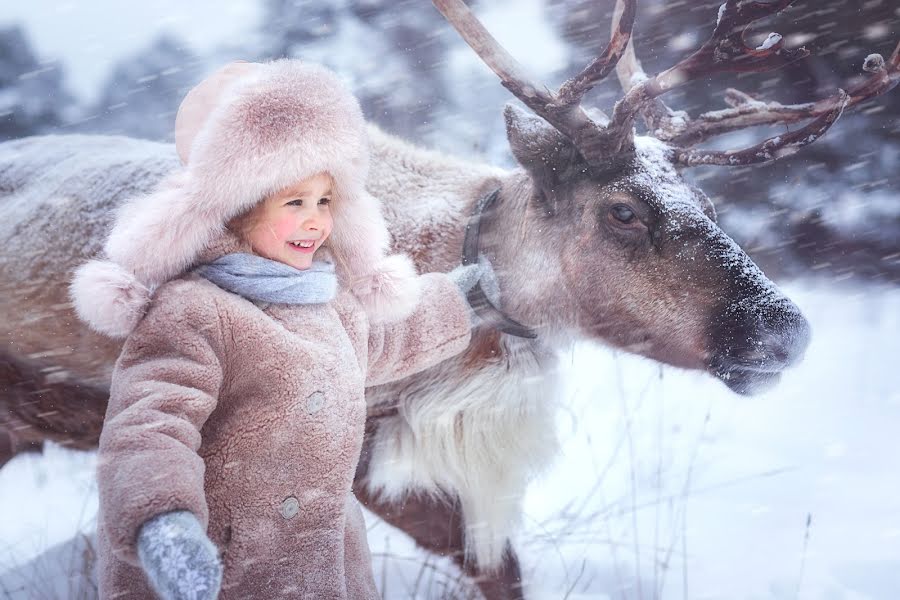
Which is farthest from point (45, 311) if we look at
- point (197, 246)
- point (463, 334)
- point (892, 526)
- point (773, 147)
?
point (892, 526)

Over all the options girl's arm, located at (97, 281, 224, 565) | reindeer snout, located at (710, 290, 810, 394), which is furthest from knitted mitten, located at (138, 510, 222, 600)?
reindeer snout, located at (710, 290, 810, 394)

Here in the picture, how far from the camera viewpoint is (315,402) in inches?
45.4

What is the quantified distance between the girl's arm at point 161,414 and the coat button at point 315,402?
0.15m

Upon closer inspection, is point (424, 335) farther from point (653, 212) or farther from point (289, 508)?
point (653, 212)

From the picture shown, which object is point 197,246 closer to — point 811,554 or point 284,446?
point 284,446

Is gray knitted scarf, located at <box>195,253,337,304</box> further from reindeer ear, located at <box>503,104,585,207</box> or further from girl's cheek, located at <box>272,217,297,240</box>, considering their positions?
reindeer ear, located at <box>503,104,585,207</box>

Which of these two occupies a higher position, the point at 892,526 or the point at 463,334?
the point at 463,334

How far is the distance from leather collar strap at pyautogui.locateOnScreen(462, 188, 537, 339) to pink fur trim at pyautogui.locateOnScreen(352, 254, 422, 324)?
0.33m

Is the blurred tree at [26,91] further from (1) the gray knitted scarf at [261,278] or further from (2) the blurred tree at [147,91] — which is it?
(1) the gray knitted scarf at [261,278]

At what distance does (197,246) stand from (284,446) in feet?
1.17

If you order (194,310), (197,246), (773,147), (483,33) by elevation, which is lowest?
(194,310)

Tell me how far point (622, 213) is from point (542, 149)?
26cm

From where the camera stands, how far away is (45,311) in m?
1.87

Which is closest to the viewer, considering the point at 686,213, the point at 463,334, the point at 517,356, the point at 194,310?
the point at 194,310
